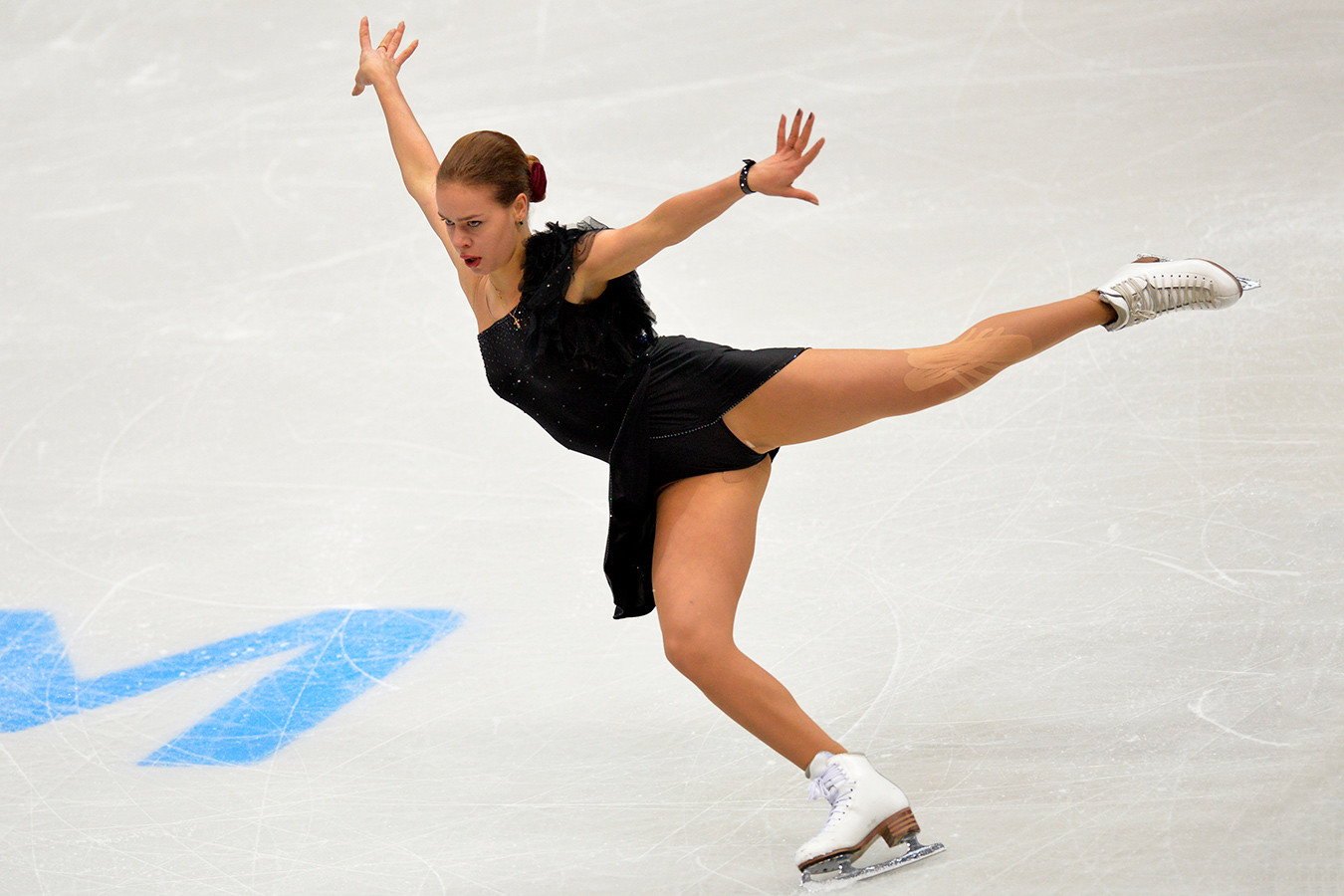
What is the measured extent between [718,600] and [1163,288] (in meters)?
1.24

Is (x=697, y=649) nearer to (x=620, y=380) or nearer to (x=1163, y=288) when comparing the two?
(x=620, y=380)

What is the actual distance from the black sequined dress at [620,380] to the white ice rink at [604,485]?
0.66m

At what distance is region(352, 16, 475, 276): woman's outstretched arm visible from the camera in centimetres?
296

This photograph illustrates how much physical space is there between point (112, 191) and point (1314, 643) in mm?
4871

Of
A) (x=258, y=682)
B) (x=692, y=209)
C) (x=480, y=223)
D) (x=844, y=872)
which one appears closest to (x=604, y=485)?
(x=258, y=682)

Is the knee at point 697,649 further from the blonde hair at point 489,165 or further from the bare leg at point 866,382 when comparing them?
the blonde hair at point 489,165

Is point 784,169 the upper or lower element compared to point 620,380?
upper

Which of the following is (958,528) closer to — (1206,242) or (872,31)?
(1206,242)

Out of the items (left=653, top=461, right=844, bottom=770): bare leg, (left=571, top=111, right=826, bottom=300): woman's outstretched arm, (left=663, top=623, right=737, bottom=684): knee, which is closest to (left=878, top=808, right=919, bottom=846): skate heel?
(left=653, top=461, right=844, bottom=770): bare leg

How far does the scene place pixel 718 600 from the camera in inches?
101

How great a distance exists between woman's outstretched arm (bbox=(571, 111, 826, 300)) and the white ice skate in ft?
3.29

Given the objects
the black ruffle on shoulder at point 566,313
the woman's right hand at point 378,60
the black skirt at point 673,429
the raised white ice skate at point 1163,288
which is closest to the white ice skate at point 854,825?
the black skirt at point 673,429

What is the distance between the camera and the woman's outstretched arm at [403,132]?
296 cm

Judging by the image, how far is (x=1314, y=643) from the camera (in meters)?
3.02
